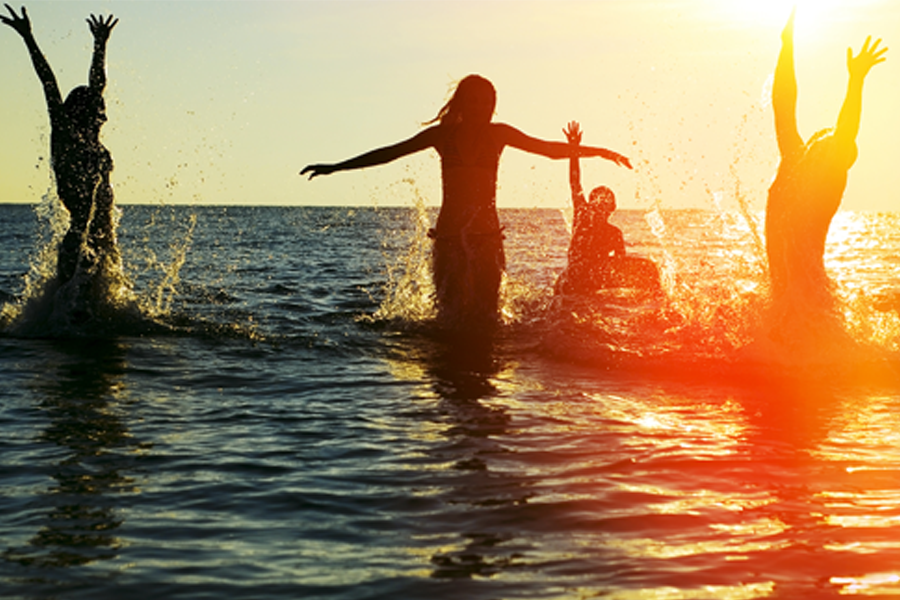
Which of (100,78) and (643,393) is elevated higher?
(100,78)

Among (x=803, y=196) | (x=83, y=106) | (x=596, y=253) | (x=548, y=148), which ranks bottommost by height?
(x=596, y=253)

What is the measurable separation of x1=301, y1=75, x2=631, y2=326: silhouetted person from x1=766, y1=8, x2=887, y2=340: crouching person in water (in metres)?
1.96

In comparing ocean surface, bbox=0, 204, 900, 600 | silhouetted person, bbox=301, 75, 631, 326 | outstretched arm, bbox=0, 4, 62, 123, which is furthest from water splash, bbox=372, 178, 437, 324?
outstretched arm, bbox=0, 4, 62, 123

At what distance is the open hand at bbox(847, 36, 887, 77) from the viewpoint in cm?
835

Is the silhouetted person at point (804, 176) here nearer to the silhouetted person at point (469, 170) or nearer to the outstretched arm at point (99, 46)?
the silhouetted person at point (469, 170)

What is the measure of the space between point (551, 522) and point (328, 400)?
3348 mm

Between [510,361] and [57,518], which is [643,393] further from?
[57,518]

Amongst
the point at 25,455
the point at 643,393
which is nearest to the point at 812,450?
the point at 643,393

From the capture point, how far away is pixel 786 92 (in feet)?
27.1

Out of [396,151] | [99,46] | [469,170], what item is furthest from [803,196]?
[99,46]

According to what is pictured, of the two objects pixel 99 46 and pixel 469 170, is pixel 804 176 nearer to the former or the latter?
pixel 469 170

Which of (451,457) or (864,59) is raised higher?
(864,59)

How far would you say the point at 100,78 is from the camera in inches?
393

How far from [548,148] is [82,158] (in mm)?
4980
